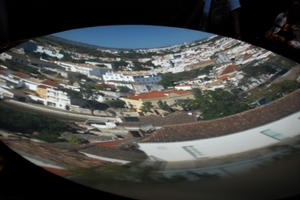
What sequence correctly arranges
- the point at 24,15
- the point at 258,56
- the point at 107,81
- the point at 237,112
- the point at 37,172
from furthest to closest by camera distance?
the point at 24,15 < the point at 258,56 < the point at 107,81 < the point at 237,112 < the point at 37,172

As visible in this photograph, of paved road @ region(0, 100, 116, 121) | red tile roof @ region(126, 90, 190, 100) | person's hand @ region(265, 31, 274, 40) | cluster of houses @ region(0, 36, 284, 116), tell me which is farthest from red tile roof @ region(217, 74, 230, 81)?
person's hand @ region(265, 31, 274, 40)

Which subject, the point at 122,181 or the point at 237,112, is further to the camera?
the point at 237,112

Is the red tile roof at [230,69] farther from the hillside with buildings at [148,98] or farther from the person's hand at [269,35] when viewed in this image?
the person's hand at [269,35]

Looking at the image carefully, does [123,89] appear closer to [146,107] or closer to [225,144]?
[146,107]

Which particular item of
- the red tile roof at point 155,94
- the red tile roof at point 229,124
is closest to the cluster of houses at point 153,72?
the red tile roof at point 155,94

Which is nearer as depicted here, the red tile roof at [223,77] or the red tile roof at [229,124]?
the red tile roof at [229,124]

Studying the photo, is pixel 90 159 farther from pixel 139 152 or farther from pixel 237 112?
pixel 237 112

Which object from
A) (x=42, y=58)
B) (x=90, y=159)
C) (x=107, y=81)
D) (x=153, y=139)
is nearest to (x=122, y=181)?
(x=90, y=159)

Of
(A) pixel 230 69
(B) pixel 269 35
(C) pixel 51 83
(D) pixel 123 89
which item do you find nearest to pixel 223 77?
(A) pixel 230 69
